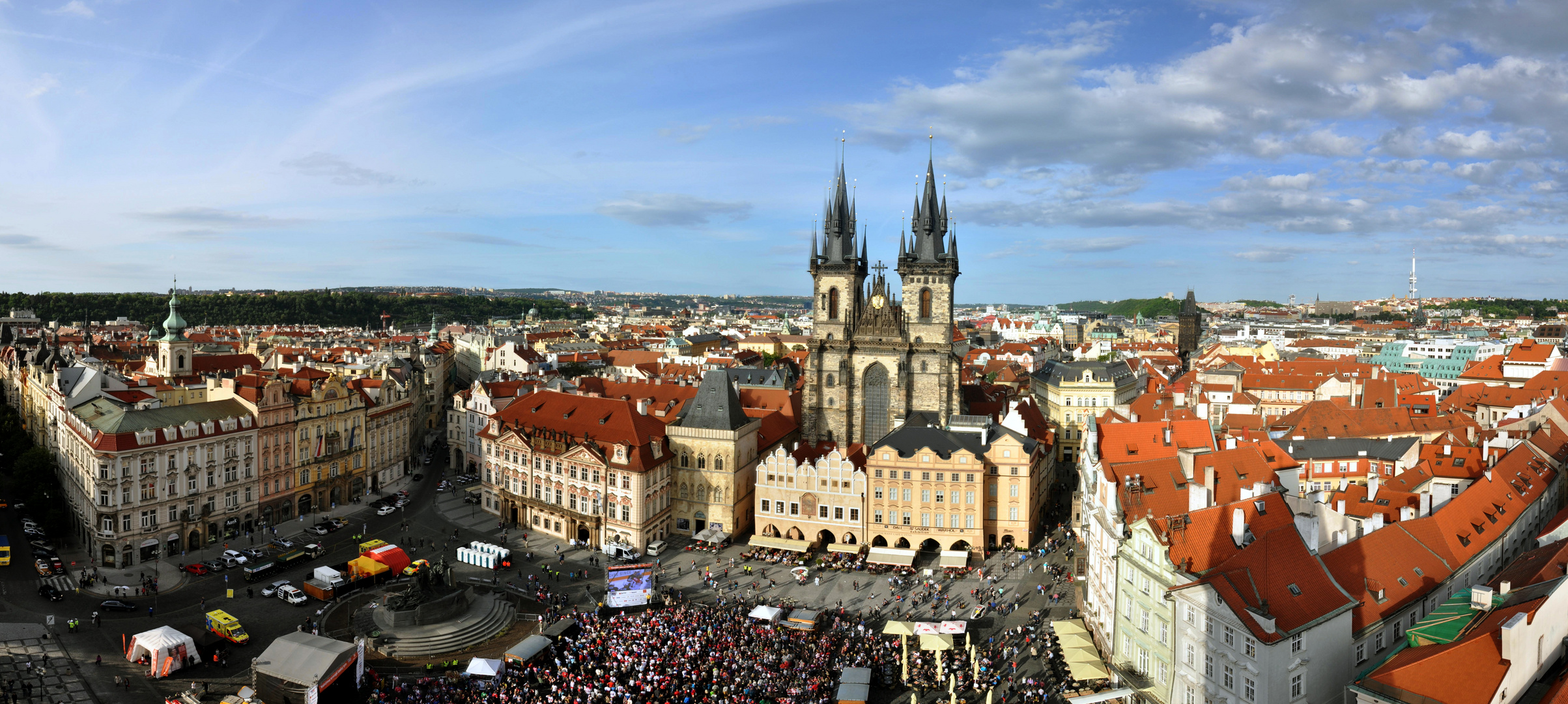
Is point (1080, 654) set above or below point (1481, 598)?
below

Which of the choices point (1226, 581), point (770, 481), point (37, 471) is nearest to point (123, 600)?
point (37, 471)

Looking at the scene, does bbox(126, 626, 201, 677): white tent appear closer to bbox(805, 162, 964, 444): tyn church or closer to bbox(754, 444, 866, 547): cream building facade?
bbox(754, 444, 866, 547): cream building facade

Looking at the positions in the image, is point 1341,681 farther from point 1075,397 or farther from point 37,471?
point 37,471

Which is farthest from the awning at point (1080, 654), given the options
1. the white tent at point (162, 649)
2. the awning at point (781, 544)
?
the white tent at point (162, 649)

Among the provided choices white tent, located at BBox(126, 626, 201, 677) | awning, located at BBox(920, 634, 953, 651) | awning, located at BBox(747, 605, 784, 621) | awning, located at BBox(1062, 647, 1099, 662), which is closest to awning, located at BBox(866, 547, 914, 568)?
awning, located at BBox(747, 605, 784, 621)

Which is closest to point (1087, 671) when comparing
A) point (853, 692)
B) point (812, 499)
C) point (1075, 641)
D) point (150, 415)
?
point (1075, 641)

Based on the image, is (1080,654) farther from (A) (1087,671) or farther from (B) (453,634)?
(B) (453,634)

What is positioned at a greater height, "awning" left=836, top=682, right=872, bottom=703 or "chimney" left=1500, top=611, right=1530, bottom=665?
"chimney" left=1500, top=611, right=1530, bottom=665
